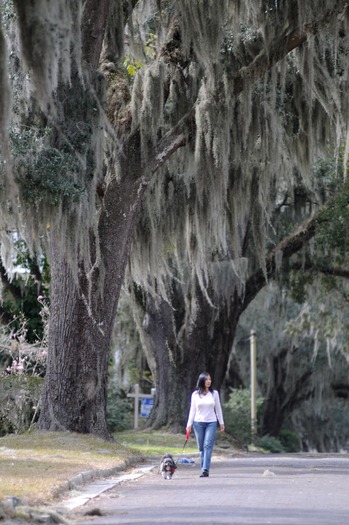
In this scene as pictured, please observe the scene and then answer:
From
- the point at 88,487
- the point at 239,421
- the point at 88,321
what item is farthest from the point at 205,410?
the point at 239,421

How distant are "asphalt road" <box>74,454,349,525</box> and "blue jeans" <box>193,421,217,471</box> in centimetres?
22

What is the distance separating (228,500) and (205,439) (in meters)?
3.78

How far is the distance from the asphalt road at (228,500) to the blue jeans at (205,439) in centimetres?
22

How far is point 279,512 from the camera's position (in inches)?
345

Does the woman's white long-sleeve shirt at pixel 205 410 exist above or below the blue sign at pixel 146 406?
below

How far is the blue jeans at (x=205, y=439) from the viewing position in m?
13.3

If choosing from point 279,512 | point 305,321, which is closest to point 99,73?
point 279,512

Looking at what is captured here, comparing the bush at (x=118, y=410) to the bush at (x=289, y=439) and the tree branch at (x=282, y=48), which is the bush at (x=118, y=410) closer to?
the bush at (x=289, y=439)

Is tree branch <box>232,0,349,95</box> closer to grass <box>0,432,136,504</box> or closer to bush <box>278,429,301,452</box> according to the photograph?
grass <box>0,432,136,504</box>

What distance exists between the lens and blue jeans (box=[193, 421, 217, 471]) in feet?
43.6

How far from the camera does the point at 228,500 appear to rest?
32.3ft

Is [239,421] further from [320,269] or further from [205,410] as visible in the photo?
[205,410]

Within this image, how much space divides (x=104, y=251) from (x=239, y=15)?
4043mm

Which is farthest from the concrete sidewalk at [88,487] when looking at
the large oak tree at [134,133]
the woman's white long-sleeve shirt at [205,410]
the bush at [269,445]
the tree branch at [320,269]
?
the bush at [269,445]
